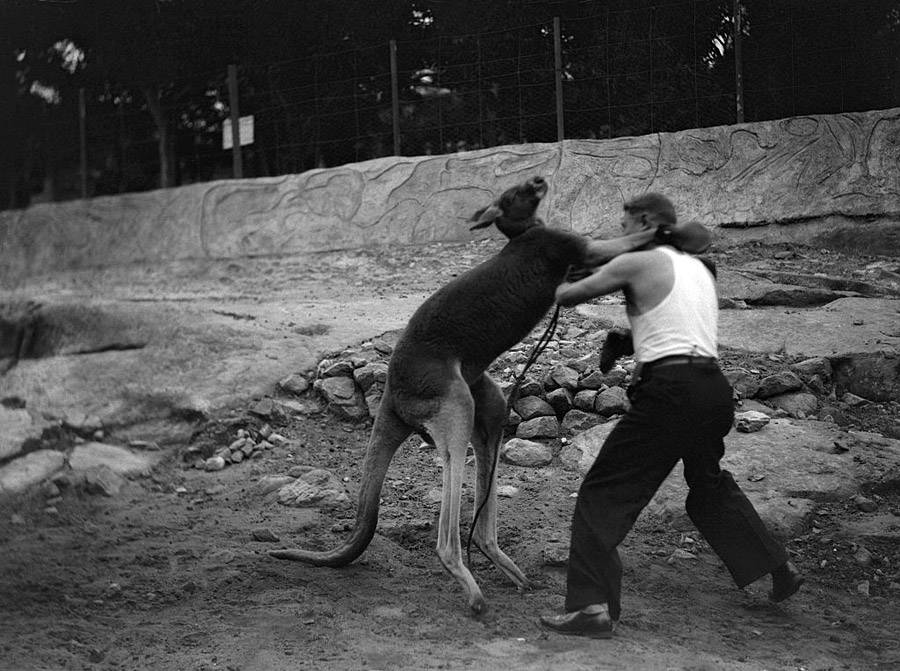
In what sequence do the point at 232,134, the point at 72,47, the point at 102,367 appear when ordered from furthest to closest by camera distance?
the point at 232,134, the point at 102,367, the point at 72,47

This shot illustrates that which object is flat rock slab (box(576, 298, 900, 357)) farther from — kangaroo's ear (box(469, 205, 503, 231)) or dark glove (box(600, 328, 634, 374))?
kangaroo's ear (box(469, 205, 503, 231))

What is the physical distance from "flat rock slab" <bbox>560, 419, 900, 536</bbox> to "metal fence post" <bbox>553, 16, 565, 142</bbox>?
23.5ft

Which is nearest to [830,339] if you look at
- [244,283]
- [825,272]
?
[825,272]

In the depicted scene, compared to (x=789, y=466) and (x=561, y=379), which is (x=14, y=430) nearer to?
(x=561, y=379)

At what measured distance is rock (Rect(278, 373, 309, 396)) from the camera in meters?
5.93

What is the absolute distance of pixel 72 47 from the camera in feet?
7.30

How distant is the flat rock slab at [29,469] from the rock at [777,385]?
4126 mm

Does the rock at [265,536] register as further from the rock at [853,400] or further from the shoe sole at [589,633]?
the rock at [853,400]

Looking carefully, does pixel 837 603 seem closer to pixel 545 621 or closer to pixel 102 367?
pixel 545 621

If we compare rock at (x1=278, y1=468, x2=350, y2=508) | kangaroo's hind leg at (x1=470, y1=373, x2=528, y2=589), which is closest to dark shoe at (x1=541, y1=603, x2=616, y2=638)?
kangaroo's hind leg at (x1=470, y1=373, x2=528, y2=589)

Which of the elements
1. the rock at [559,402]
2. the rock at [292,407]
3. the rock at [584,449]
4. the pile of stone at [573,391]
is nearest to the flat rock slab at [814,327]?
the pile of stone at [573,391]

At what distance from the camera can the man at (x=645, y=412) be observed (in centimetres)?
321

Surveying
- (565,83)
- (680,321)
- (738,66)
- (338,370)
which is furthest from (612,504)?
(565,83)

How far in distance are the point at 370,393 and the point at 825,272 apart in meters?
5.39
